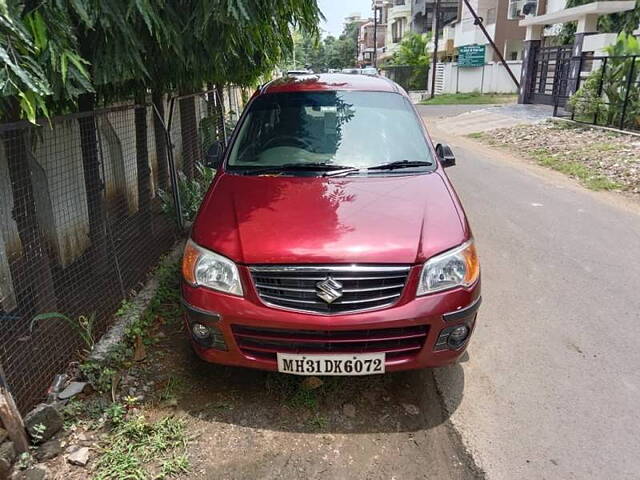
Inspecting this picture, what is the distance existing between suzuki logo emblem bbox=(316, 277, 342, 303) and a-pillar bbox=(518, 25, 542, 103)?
66.0ft

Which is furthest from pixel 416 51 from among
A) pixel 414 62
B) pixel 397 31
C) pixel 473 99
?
pixel 397 31

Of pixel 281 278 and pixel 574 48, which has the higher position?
pixel 574 48

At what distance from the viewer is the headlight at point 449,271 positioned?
273cm

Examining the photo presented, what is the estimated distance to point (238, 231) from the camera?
292 cm

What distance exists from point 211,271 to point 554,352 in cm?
241

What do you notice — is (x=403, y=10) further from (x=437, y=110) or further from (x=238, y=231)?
(x=238, y=231)

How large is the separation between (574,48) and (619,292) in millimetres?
15238

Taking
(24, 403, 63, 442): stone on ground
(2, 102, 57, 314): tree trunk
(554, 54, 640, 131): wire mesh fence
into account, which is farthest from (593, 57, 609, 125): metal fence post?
(24, 403, 63, 442): stone on ground

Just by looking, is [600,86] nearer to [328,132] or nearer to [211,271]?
[328,132]

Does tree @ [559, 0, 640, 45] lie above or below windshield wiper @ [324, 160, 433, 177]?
above

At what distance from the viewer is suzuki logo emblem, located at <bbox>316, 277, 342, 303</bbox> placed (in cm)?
262

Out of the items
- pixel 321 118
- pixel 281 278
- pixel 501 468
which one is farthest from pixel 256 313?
pixel 321 118

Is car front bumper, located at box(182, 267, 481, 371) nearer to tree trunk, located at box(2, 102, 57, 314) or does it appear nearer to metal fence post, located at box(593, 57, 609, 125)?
tree trunk, located at box(2, 102, 57, 314)

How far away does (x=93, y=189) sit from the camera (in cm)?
406
